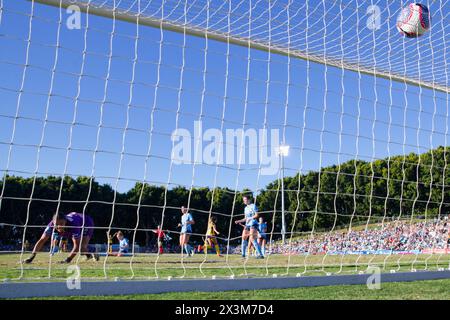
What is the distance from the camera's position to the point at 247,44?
6.26 meters

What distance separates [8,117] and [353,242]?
2344 cm

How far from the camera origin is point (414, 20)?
7215mm

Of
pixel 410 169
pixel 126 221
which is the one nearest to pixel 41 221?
pixel 126 221

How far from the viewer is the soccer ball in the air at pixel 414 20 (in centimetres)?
721

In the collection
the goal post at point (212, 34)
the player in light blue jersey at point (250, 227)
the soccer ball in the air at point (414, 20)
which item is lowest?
the player in light blue jersey at point (250, 227)

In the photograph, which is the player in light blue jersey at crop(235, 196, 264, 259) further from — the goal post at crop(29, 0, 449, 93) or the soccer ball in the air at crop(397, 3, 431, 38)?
the soccer ball in the air at crop(397, 3, 431, 38)

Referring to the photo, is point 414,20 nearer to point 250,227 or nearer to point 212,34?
point 212,34

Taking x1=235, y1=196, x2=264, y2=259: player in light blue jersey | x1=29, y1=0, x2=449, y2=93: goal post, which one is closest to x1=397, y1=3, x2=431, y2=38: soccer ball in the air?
x1=29, y1=0, x2=449, y2=93: goal post

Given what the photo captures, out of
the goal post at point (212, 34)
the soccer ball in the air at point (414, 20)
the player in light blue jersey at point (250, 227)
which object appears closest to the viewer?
the goal post at point (212, 34)

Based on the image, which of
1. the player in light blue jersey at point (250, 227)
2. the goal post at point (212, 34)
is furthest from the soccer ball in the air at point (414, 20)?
the player in light blue jersey at point (250, 227)

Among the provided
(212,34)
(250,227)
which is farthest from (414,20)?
(250,227)

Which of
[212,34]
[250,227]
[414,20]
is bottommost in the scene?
[250,227]

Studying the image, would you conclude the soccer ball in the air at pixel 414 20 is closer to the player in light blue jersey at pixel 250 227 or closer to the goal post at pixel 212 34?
the goal post at pixel 212 34
